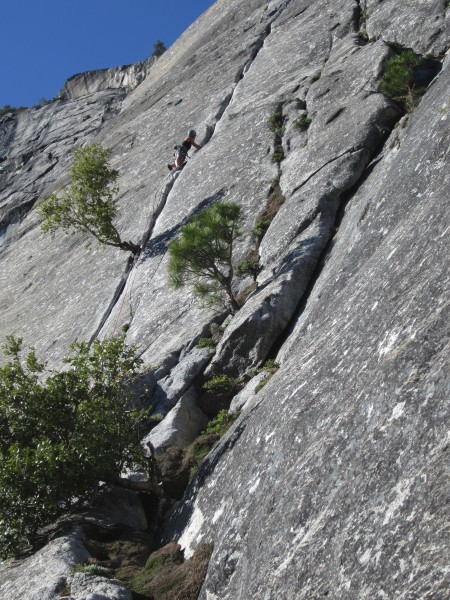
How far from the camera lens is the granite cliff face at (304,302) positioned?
7387mm

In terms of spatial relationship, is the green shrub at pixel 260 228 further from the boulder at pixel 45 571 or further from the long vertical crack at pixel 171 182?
the boulder at pixel 45 571

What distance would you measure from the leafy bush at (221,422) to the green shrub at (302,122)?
10.9 meters

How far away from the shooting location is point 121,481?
1238 centimetres

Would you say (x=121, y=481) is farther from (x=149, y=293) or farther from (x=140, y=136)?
(x=140, y=136)

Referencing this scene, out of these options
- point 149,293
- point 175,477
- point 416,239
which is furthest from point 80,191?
point 416,239

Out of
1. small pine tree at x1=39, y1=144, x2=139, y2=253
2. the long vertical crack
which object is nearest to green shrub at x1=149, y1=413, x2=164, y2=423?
the long vertical crack

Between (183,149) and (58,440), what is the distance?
16.2 meters

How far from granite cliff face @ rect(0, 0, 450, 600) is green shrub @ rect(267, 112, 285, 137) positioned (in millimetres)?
185

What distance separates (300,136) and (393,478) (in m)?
15.8

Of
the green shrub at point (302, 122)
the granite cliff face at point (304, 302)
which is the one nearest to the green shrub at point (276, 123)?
the granite cliff face at point (304, 302)

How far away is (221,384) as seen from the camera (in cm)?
1484

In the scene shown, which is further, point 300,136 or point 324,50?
point 324,50

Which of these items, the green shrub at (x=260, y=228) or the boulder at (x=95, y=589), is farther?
the green shrub at (x=260, y=228)

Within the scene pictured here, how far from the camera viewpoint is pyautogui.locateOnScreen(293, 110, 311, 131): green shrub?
865 inches
